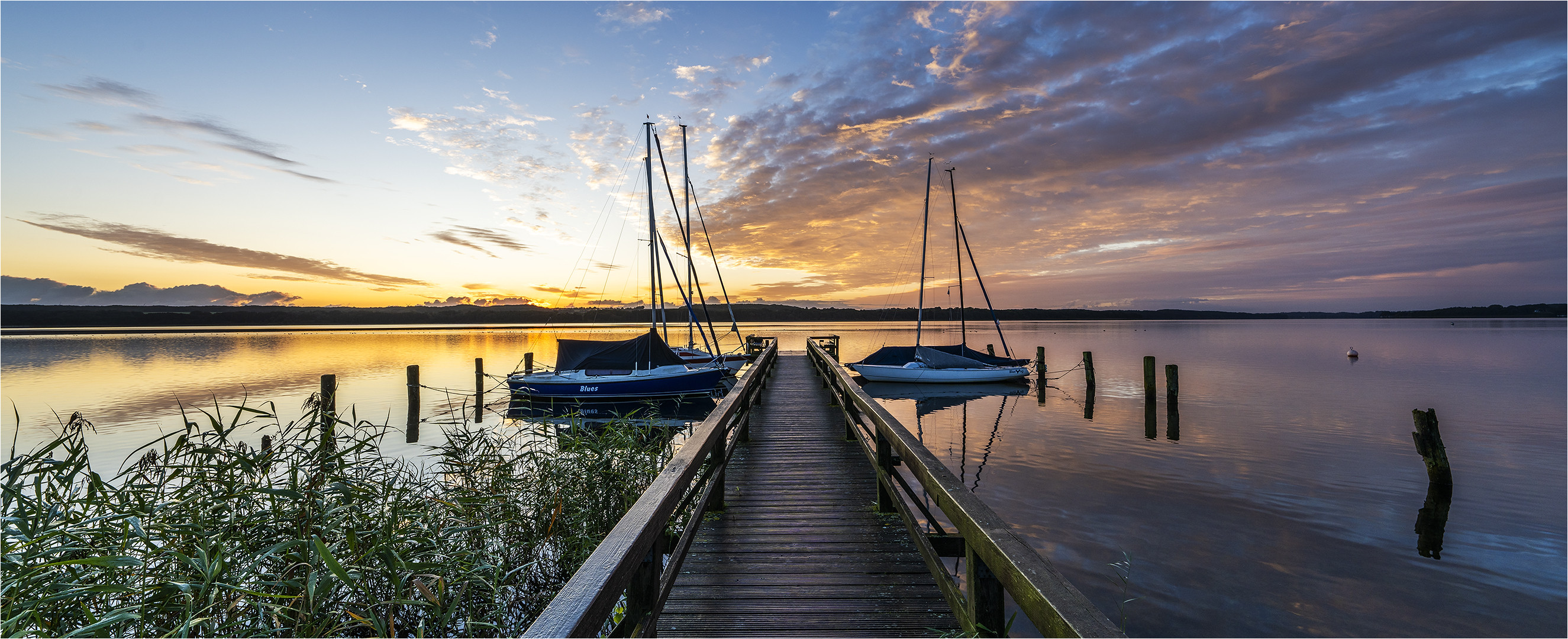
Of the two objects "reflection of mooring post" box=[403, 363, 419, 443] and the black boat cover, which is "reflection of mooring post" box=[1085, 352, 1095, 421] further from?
"reflection of mooring post" box=[403, 363, 419, 443]

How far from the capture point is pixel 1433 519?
9094mm

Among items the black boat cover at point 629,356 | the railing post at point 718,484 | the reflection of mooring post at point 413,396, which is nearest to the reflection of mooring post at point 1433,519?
the railing post at point 718,484

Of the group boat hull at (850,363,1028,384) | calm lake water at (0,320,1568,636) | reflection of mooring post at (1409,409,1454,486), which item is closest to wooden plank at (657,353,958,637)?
calm lake water at (0,320,1568,636)

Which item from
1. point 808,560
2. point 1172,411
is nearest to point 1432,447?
point 1172,411

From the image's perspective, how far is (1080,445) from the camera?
1433 centimetres

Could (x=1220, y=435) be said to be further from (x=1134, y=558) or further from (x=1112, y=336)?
(x=1112, y=336)

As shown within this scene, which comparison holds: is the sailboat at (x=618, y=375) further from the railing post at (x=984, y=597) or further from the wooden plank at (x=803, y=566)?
the railing post at (x=984, y=597)

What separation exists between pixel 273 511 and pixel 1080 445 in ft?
49.4

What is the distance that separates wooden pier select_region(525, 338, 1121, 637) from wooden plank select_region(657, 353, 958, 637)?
0.5 inches

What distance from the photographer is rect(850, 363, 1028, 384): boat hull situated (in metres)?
24.4

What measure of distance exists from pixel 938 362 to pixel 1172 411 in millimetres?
8327

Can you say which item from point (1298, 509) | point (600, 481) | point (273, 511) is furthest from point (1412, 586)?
point (273, 511)

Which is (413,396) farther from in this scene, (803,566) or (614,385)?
(803,566)

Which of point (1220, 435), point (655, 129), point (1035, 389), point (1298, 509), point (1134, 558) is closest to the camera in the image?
point (1134, 558)
